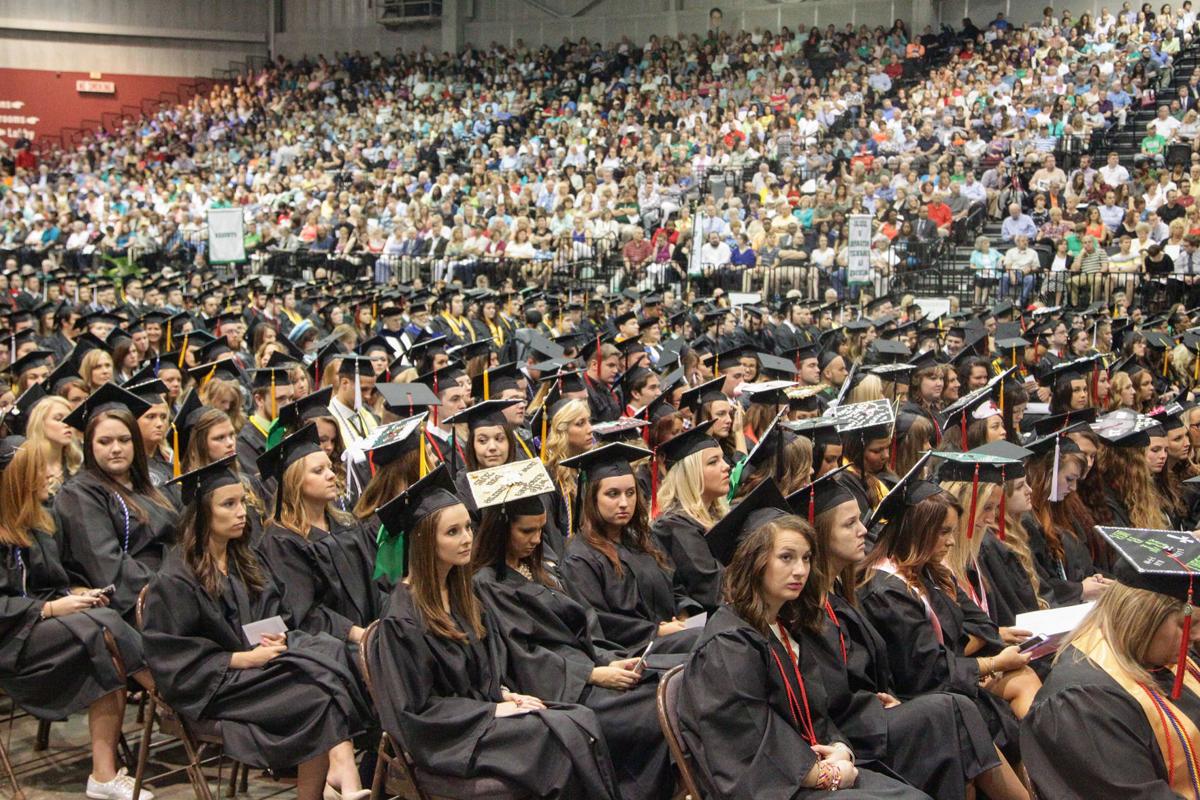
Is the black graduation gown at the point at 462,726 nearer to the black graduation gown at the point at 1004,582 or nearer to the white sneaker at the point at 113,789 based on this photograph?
the white sneaker at the point at 113,789

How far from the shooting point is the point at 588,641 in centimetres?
519

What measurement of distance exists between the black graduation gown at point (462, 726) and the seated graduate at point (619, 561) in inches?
37.8

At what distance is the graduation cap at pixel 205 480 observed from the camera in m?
5.15

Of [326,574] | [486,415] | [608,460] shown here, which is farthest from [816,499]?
[486,415]

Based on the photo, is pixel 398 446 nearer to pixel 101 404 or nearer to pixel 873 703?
pixel 101 404

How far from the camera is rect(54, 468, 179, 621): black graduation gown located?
18.8 feet

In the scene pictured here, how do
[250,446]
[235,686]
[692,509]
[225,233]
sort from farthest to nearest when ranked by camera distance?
[225,233], [250,446], [692,509], [235,686]

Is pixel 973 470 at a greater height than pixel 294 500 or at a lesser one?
greater

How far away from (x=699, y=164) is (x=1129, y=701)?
71.5ft

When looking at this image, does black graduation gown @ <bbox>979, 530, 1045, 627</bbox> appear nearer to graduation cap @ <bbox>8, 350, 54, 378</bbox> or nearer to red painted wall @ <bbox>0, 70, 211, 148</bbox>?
graduation cap @ <bbox>8, 350, 54, 378</bbox>

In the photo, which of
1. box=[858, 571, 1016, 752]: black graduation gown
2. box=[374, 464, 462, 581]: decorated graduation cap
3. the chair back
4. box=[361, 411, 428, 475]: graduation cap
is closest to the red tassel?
box=[858, 571, 1016, 752]: black graduation gown

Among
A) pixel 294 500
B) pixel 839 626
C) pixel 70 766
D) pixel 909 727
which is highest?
pixel 294 500

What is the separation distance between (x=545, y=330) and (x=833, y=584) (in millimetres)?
10260

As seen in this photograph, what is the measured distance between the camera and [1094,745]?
333cm
